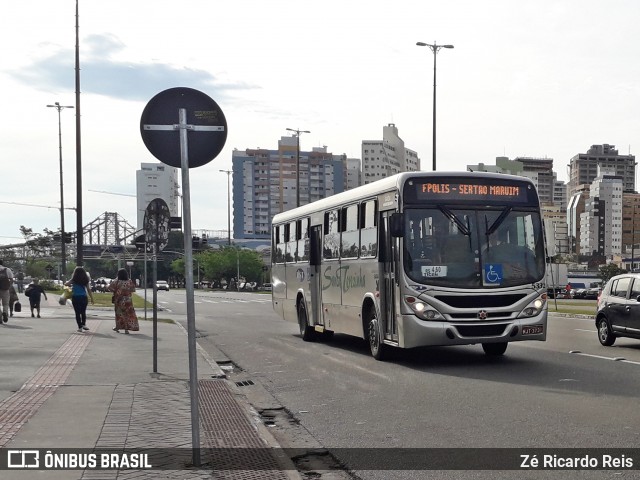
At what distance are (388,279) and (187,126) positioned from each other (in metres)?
7.56

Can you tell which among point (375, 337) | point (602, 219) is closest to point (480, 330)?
point (375, 337)

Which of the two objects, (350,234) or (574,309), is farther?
(574,309)

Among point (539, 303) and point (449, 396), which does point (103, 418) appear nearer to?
point (449, 396)

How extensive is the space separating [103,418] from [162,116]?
11.6 ft

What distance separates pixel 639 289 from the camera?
16125 millimetres

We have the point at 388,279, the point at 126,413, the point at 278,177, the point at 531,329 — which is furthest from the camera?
the point at 278,177

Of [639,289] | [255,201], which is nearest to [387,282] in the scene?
[639,289]

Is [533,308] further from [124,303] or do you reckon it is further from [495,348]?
[124,303]

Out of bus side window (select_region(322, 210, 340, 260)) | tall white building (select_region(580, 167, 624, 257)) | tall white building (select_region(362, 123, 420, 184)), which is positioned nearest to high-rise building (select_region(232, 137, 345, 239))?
tall white building (select_region(580, 167, 624, 257))

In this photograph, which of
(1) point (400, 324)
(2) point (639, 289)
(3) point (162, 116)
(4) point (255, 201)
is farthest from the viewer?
(4) point (255, 201)

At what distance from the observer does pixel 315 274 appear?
1822cm

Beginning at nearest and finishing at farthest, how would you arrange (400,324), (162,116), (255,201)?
(162,116) < (400,324) < (255,201)

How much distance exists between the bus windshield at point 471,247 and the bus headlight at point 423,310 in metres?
0.34

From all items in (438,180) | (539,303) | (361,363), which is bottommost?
(361,363)
